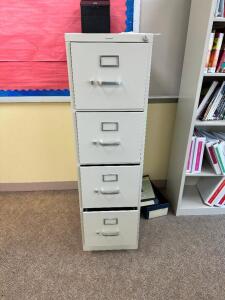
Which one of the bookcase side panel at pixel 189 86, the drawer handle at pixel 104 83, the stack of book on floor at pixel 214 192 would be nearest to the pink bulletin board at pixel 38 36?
the bookcase side panel at pixel 189 86

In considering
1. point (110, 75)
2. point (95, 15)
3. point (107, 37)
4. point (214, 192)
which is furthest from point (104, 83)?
point (214, 192)

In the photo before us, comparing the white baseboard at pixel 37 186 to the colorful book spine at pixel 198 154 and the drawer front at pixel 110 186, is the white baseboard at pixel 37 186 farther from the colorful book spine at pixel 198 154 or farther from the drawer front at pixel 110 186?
the colorful book spine at pixel 198 154

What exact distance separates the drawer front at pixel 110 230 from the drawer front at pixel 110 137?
330mm

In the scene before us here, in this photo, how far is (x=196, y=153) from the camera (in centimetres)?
Answer: 149

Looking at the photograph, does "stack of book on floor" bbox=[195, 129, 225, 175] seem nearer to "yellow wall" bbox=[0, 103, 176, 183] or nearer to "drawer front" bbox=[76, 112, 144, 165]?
"yellow wall" bbox=[0, 103, 176, 183]

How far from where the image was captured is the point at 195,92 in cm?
129

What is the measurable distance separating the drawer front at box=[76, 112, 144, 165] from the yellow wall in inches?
25.3

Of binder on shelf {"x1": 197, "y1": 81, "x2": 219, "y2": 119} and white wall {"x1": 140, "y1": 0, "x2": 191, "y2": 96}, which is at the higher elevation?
white wall {"x1": 140, "y1": 0, "x2": 191, "y2": 96}

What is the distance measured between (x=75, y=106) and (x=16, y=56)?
0.74m

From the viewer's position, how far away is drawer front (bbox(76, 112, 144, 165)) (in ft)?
3.35

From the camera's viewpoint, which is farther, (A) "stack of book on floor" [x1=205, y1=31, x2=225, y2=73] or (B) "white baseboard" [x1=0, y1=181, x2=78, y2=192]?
(B) "white baseboard" [x1=0, y1=181, x2=78, y2=192]

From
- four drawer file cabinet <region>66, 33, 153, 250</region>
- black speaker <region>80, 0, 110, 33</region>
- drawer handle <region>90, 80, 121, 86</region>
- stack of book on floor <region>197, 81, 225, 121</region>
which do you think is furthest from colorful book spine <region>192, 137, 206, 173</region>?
black speaker <region>80, 0, 110, 33</region>

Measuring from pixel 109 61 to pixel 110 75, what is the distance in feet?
0.18

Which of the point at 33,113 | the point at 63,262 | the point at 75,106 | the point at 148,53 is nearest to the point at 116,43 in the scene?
the point at 148,53
